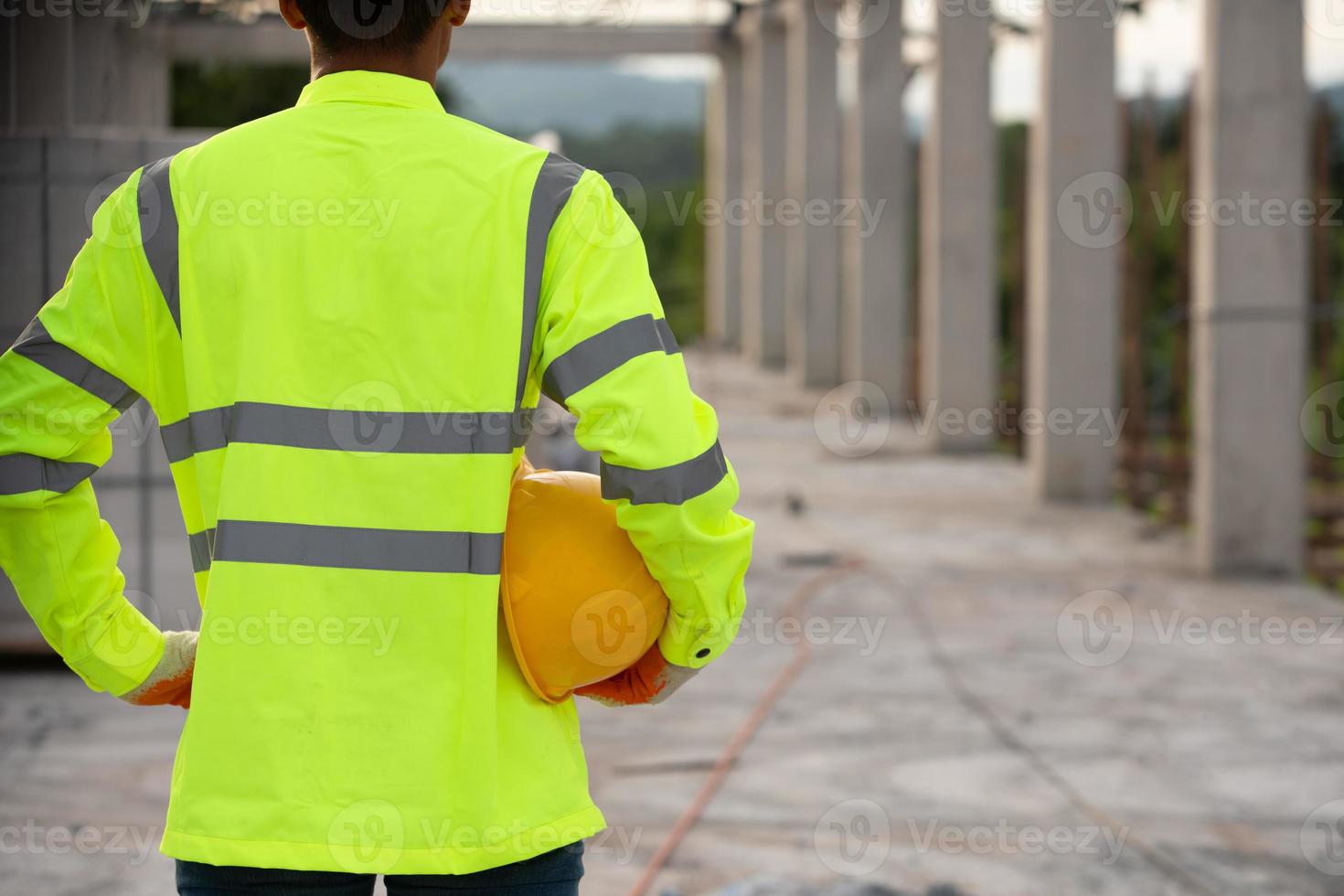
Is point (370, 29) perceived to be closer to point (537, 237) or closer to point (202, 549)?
point (537, 237)

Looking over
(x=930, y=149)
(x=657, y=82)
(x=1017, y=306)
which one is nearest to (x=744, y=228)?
(x=1017, y=306)

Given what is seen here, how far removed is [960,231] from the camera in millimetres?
16828

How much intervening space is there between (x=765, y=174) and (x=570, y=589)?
27356mm

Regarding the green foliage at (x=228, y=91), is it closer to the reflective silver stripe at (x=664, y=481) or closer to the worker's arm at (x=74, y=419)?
the worker's arm at (x=74, y=419)

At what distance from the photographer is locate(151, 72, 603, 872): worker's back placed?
1.79 metres

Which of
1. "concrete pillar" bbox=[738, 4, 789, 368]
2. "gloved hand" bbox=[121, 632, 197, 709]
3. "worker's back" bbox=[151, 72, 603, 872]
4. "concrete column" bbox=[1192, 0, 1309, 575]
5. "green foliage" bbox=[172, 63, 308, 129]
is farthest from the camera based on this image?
"green foliage" bbox=[172, 63, 308, 129]

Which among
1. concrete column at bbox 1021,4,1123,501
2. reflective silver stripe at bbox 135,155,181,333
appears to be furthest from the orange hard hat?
concrete column at bbox 1021,4,1123,501

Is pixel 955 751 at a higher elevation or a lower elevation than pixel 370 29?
lower

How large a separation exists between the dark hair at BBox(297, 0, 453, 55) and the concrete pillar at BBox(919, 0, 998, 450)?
49.7 feet

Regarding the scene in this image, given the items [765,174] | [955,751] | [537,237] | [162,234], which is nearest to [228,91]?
[765,174]

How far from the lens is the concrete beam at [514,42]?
2477cm

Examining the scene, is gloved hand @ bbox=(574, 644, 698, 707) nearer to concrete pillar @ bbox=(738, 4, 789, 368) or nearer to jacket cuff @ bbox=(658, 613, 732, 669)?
jacket cuff @ bbox=(658, 613, 732, 669)

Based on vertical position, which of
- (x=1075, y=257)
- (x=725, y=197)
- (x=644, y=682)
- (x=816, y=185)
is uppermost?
(x=725, y=197)

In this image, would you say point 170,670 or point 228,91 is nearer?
point 170,670
